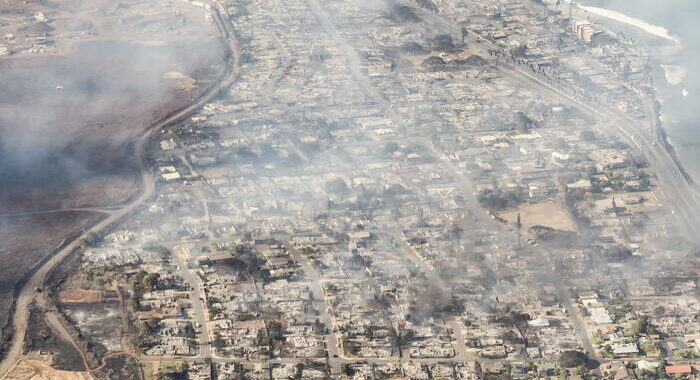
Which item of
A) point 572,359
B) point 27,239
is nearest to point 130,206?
point 27,239

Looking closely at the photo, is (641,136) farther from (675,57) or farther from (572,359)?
(572,359)

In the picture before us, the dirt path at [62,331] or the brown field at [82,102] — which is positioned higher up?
the dirt path at [62,331]

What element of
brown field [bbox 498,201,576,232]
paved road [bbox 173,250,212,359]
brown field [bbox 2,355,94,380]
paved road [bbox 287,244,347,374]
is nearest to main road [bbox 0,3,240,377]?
brown field [bbox 2,355,94,380]

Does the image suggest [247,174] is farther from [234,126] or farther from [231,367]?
[231,367]

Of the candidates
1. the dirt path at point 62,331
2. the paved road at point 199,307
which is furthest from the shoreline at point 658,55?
the dirt path at point 62,331

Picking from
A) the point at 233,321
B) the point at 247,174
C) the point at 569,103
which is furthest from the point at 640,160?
the point at 233,321

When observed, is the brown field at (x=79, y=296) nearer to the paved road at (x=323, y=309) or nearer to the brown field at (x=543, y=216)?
the paved road at (x=323, y=309)
